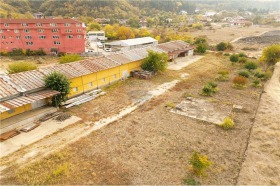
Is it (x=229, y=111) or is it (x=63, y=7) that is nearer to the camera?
(x=229, y=111)

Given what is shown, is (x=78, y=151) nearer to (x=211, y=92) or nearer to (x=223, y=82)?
(x=211, y=92)

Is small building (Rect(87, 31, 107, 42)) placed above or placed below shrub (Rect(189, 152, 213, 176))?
above

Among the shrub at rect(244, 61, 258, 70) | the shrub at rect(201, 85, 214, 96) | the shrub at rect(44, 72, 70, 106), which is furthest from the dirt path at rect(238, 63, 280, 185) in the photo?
the shrub at rect(44, 72, 70, 106)

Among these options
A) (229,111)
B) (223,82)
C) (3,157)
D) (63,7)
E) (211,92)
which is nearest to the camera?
(3,157)

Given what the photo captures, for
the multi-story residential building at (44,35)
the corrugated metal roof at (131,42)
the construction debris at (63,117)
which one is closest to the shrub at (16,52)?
Result: the multi-story residential building at (44,35)

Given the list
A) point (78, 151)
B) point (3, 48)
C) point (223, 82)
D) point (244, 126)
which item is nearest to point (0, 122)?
point (78, 151)

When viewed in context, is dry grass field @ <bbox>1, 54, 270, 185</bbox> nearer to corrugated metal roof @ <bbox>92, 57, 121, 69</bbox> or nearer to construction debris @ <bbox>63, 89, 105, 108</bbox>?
construction debris @ <bbox>63, 89, 105, 108</bbox>
